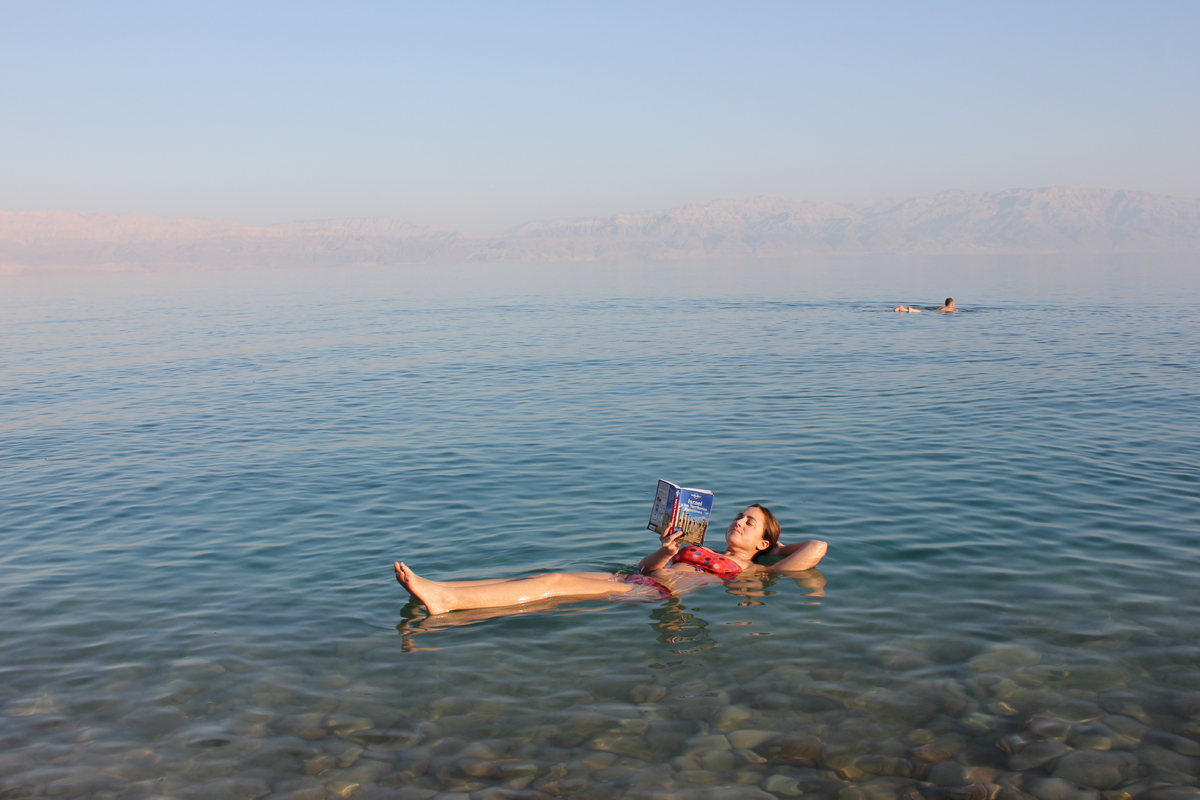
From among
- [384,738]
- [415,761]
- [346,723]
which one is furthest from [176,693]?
[415,761]

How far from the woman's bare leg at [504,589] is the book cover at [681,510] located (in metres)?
0.83

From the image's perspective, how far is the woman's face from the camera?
9.88m

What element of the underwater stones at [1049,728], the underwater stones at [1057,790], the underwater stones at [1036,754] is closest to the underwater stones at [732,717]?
the underwater stones at [1036,754]

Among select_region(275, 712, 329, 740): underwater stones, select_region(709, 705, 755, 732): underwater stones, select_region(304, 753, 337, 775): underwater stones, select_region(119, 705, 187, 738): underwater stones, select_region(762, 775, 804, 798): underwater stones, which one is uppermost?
select_region(709, 705, 755, 732): underwater stones

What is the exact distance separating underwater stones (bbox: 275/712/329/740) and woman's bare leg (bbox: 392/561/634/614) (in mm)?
Result: 1566

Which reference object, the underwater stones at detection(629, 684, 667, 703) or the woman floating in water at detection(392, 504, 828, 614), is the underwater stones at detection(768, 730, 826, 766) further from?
the woman floating in water at detection(392, 504, 828, 614)

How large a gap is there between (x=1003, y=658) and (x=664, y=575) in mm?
3500

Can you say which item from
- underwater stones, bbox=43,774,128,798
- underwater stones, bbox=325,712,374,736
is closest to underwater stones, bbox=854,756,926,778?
underwater stones, bbox=325,712,374,736

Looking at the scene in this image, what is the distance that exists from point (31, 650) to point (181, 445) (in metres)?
10.3

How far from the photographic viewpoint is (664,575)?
9609 millimetres

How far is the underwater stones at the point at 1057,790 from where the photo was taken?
5.90 meters

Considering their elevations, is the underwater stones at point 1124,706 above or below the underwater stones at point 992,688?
above

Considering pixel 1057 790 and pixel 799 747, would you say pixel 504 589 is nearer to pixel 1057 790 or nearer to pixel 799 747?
pixel 799 747

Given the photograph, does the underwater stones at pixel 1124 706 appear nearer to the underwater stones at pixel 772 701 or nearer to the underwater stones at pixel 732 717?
the underwater stones at pixel 772 701
